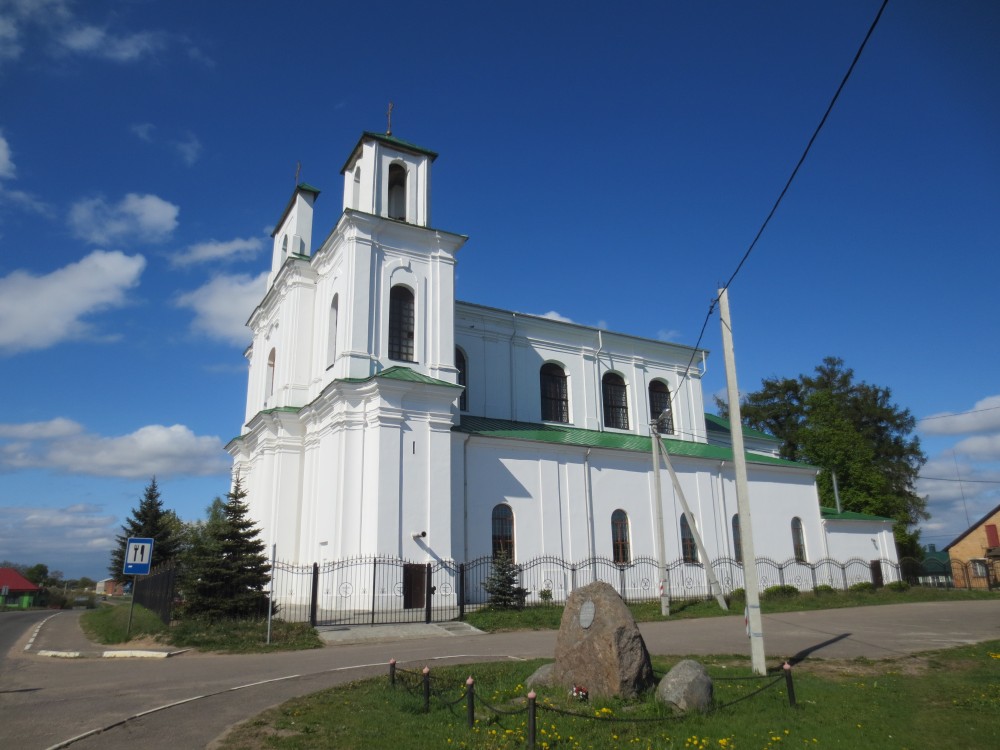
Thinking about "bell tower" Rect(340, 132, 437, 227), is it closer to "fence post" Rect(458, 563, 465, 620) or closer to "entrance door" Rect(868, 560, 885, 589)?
"fence post" Rect(458, 563, 465, 620)

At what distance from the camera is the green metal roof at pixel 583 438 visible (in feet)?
88.4

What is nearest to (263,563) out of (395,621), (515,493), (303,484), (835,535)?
(395,621)

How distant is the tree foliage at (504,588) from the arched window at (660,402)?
1628 cm

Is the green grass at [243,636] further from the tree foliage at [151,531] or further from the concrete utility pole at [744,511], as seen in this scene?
the tree foliage at [151,531]

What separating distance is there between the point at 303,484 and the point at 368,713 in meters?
19.2

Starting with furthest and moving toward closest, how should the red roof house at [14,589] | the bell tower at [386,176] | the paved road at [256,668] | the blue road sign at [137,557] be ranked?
the red roof house at [14,589] < the bell tower at [386,176] < the blue road sign at [137,557] < the paved road at [256,668]

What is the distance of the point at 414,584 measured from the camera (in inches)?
853

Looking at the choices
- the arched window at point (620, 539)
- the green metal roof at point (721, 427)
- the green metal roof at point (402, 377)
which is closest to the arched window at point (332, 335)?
the green metal roof at point (402, 377)

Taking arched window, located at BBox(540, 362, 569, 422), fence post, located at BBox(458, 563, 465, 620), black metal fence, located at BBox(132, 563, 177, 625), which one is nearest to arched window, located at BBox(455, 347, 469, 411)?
arched window, located at BBox(540, 362, 569, 422)

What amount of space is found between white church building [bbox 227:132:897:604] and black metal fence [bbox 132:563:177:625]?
4.69 m

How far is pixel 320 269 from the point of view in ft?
94.7

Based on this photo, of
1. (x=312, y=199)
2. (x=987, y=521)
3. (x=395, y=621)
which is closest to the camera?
(x=395, y=621)

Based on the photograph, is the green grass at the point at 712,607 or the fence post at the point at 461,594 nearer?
the green grass at the point at 712,607

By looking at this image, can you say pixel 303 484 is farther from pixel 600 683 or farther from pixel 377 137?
pixel 600 683
